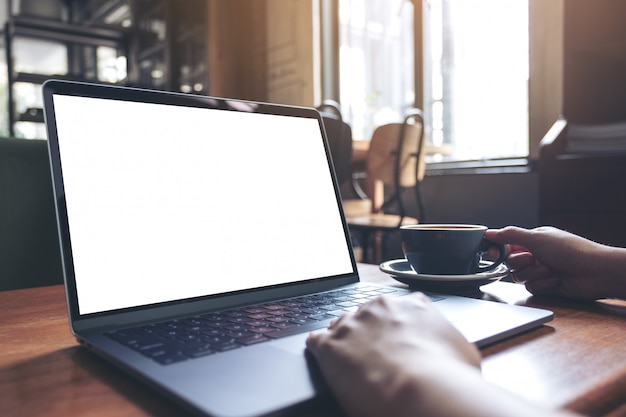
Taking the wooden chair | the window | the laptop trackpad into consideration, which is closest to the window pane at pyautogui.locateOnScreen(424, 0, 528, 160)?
the window

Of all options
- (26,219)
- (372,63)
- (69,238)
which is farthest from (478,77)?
(69,238)

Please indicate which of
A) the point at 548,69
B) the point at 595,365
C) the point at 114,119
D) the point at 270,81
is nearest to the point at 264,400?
the point at 595,365

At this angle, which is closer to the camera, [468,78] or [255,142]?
[255,142]

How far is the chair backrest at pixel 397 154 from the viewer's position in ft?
7.72

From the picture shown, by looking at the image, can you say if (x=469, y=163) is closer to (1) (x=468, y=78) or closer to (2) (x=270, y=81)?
(1) (x=468, y=78)

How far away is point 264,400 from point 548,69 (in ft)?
8.48

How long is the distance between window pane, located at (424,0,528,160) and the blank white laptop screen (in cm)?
230

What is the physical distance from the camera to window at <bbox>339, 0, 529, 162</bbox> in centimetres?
265

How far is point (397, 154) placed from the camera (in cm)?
234

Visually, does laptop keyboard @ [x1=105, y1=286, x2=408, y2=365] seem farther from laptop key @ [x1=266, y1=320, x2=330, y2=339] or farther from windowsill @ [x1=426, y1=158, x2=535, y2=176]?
windowsill @ [x1=426, y1=158, x2=535, y2=176]

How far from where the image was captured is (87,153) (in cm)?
45

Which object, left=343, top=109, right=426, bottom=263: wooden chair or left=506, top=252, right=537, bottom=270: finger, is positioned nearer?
left=506, top=252, right=537, bottom=270: finger

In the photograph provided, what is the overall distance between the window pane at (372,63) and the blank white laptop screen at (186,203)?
2910mm

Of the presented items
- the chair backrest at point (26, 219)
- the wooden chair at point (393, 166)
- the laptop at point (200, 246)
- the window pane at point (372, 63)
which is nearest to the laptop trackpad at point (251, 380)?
the laptop at point (200, 246)
